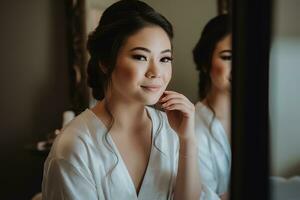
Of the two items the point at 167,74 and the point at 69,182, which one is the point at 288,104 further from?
the point at 69,182

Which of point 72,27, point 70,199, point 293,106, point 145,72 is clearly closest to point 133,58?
point 145,72

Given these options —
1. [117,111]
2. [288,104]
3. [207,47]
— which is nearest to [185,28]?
[207,47]

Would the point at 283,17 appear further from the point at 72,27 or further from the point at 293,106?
the point at 72,27

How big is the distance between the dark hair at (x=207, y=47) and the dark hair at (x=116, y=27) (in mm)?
62

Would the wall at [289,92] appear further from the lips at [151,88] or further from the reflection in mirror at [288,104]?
the lips at [151,88]

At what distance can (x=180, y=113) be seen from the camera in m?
0.65

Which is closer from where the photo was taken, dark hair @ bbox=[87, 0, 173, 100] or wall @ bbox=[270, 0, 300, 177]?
dark hair @ bbox=[87, 0, 173, 100]

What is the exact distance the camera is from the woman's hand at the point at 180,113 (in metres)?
0.64

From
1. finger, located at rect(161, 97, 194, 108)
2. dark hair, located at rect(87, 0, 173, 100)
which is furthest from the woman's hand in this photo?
dark hair, located at rect(87, 0, 173, 100)

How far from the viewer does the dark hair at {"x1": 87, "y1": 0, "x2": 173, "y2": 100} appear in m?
0.62

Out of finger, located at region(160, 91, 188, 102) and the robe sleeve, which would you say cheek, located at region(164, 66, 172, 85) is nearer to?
finger, located at region(160, 91, 188, 102)

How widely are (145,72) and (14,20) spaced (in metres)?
0.25

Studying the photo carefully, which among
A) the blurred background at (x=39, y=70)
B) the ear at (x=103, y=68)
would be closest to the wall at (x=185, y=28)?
the blurred background at (x=39, y=70)

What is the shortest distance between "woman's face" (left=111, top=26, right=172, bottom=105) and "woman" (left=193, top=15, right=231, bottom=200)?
6cm
